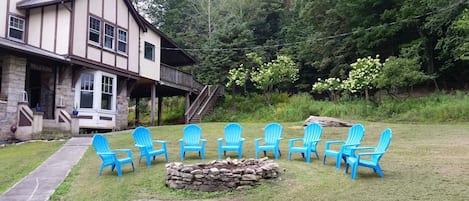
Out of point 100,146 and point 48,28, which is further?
point 48,28

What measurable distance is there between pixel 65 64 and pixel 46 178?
9603 millimetres

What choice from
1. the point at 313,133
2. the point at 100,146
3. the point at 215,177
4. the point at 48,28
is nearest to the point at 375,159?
the point at 313,133

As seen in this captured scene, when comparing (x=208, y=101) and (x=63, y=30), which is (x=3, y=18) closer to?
(x=63, y=30)

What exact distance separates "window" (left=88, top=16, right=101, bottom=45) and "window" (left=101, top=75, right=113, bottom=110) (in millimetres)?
1767

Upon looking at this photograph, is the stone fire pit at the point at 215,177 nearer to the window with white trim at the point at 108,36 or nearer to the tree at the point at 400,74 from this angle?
the window with white trim at the point at 108,36

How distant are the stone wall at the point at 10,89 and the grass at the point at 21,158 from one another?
107 cm

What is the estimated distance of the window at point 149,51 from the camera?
21578mm

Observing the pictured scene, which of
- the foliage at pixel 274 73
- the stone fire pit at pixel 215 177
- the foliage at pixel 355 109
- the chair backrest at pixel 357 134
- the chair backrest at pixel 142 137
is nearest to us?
the stone fire pit at pixel 215 177

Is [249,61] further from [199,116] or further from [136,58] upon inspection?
[136,58]

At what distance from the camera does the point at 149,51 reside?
21.8m

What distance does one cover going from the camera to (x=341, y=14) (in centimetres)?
2709

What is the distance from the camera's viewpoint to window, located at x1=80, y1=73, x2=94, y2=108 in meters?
17.1

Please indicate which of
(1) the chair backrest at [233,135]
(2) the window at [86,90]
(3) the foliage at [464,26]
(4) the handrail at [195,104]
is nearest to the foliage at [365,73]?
(3) the foliage at [464,26]

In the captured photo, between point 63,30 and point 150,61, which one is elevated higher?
point 63,30
